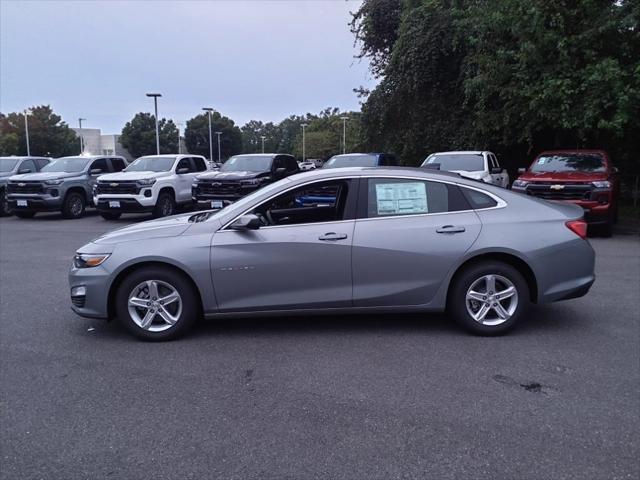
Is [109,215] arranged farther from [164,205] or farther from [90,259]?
[90,259]

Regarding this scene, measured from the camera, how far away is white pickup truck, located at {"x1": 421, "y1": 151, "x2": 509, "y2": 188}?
14039 mm

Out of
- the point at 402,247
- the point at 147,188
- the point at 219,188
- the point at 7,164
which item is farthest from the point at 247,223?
the point at 7,164

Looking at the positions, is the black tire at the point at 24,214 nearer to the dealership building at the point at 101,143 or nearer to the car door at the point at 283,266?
the car door at the point at 283,266

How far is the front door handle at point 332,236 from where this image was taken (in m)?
5.06

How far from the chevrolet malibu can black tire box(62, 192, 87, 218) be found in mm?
12321

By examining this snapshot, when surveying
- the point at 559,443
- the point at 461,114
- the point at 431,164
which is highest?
the point at 461,114

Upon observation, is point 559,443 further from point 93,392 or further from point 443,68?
point 443,68

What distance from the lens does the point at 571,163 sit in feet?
41.6

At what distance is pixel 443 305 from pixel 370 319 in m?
0.88

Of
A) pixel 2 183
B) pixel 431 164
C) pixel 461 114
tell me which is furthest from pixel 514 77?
pixel 2 183

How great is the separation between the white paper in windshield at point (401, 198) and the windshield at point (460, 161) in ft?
31.1

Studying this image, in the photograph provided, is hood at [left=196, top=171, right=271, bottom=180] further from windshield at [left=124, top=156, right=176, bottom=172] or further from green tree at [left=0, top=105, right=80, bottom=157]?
green tree at [left=0, top=105, right=80, bottom=157]

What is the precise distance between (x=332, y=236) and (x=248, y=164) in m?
11.2

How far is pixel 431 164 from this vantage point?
551 inches
